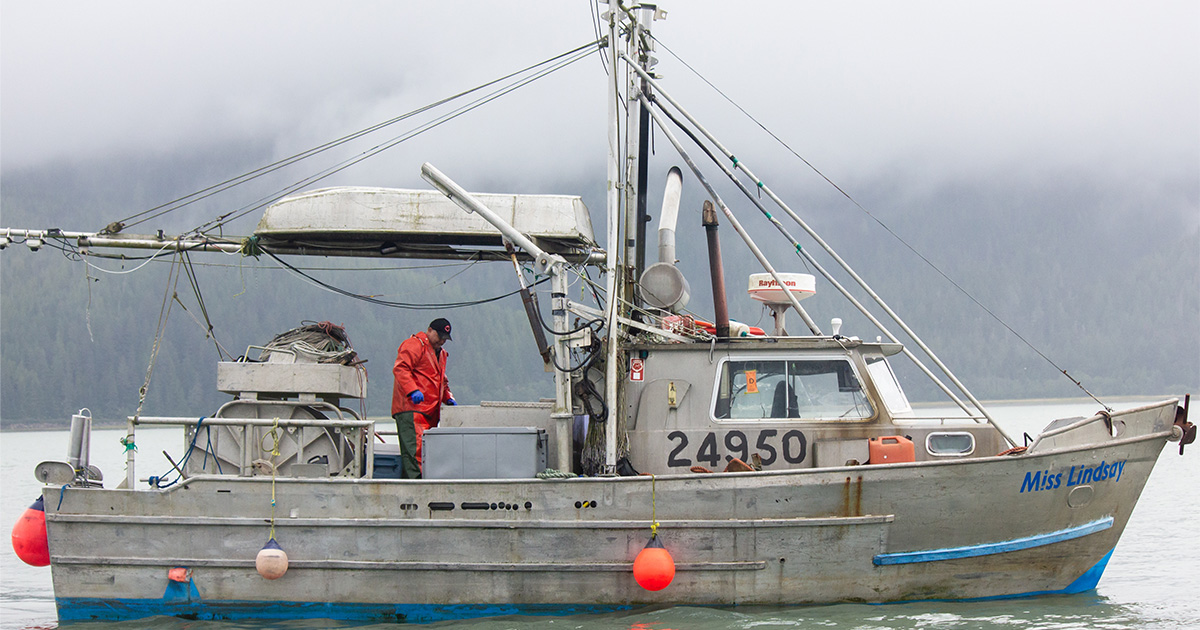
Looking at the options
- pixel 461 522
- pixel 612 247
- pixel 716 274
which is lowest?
pixel 461 522

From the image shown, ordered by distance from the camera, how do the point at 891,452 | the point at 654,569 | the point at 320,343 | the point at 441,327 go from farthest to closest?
the point at 320,343 → the point at 441,327 → the point at 891,452 → the point at 654,569

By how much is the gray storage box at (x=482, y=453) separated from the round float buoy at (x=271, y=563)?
1.37m

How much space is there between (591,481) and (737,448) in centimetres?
152

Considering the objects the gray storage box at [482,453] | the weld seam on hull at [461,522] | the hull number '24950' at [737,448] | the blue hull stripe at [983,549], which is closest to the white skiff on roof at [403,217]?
the gray storage box at [482,453]

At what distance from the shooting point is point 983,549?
844cm

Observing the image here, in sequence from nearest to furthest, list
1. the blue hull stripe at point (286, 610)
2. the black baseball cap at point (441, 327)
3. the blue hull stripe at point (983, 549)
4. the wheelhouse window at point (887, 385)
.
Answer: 1. the blue hull stripe at point (983, 549)
2. the blue hull stripe at point (286, 610)
3. the wheelhouse window at point (887, 385)
4. the black baseball cap at point (441, 327)

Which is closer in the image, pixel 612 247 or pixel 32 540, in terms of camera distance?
pixel 612 247

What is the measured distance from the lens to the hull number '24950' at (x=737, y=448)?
909 cm

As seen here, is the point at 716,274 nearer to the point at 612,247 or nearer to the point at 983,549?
the point at 612,247

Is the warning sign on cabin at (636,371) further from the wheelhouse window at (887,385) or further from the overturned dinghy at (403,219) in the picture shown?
the wheelhouse window at (887,385)

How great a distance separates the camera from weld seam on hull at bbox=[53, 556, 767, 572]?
27.6ft

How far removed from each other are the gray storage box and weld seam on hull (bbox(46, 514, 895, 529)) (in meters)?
0.44

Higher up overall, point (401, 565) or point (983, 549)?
point (983, 549)

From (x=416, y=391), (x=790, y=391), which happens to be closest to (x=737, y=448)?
(x=790, y=391)
